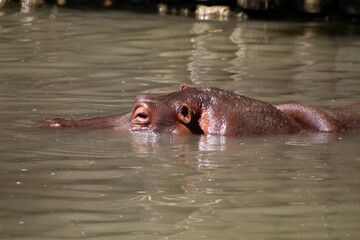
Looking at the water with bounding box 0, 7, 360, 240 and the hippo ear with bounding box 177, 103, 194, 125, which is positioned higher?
the hippo ear with bounding box 177, 103, 194, 125

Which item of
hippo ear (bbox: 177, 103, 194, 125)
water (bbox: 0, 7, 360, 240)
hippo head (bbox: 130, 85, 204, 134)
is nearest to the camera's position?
water (bbox: 0, 7, 360, 240)

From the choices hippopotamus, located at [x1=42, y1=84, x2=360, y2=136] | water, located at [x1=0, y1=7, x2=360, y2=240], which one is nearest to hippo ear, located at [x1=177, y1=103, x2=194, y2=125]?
hippopotamus, located at [x1=42, y1=84, x2=360, y2=136]

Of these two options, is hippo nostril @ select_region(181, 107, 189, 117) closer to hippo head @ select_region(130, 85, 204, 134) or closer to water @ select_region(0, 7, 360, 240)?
hippo head @ select_region(130, 85, 204, 134)

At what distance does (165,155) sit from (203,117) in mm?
928

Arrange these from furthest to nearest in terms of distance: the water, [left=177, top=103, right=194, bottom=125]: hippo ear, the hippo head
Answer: the hippo head, [left=177, top=103, right=194, bottom=125]: hippo ear, the water

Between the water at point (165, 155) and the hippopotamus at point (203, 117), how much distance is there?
0.45 ft

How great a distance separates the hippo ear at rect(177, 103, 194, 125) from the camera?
21.4 feet

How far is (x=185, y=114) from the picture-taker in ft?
21.6

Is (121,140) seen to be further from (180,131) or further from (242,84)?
(242,84)

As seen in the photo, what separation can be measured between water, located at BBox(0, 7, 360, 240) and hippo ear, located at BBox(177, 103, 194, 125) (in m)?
0.15

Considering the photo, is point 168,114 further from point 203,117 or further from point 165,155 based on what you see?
point 165,155

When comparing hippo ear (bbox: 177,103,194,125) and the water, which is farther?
hippo ear (bbox: 177,103,194,125)

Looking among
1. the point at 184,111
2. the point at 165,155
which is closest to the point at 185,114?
the point at 184,111

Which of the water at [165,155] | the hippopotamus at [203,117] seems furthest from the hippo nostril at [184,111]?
the water at [165,155]
